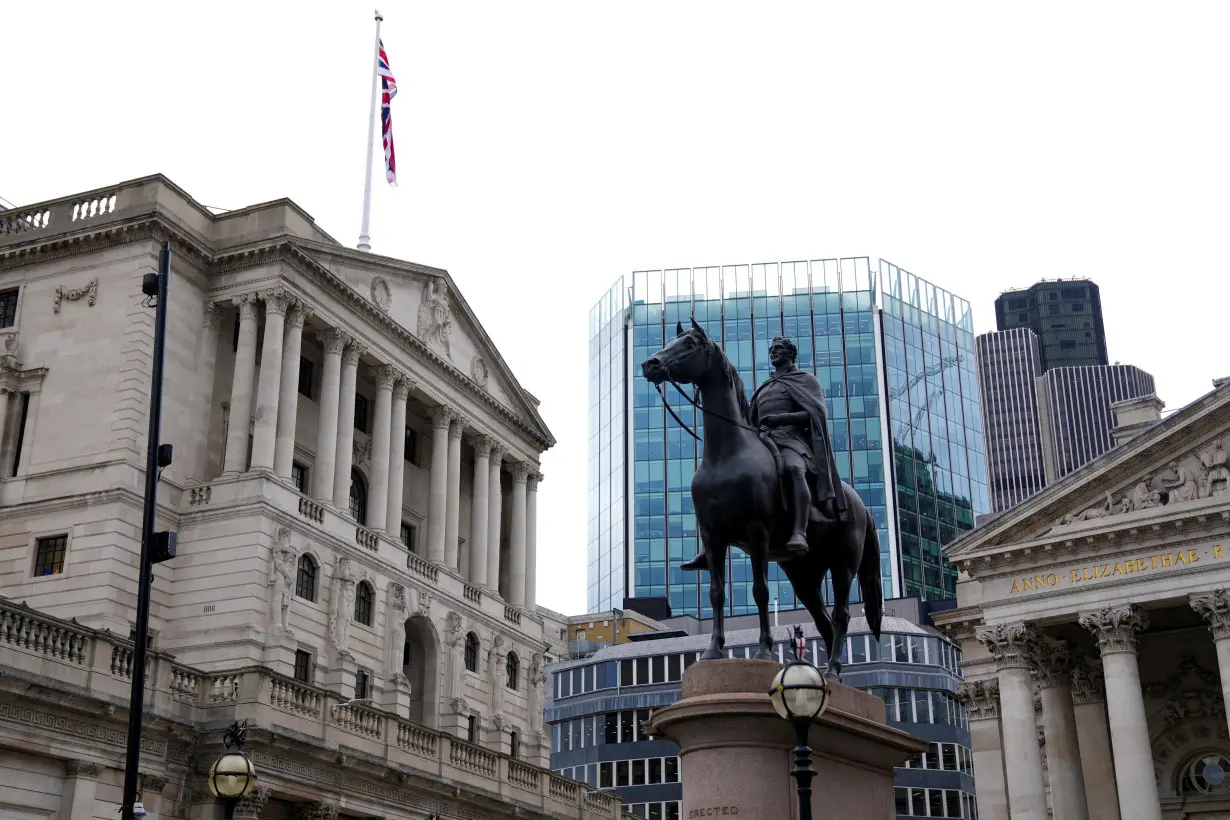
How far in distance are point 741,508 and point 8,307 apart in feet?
147

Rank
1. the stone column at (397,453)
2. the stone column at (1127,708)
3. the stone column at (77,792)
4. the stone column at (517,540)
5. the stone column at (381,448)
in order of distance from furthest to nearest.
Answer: the stone column at (517,540)
the stone column at (397,453)
the stone column at (381,448)
the stone column at (1127,708)
the stone column at (77,792)

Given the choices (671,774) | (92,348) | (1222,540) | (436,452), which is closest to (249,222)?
(92,348)

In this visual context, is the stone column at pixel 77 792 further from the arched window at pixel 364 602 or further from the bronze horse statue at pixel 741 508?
the bronze horse statue at pixel 741 508

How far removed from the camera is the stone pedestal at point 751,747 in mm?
14062

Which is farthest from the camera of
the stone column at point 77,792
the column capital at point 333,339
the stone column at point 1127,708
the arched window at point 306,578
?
the column capital at point 333,339

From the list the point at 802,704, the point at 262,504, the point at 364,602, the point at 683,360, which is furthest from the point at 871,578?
the point at 364,602

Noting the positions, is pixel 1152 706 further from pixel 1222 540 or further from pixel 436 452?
pixel 436 452

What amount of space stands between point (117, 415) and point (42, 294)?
23.2 feet

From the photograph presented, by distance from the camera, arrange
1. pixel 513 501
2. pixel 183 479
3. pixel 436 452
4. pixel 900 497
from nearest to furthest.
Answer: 1. pixel 183 479
2. pixel 436 452
3. pixel 513 501
4. pixel 900 497

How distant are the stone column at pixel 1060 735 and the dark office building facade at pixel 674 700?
1409 inches

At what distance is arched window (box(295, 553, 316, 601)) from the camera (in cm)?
5000

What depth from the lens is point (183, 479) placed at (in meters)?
49.9

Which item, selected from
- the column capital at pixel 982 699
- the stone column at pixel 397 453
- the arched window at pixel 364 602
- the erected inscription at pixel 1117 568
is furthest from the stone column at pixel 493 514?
the erected inscription at pixel 1117 568

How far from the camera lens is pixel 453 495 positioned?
6266 cm
